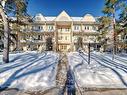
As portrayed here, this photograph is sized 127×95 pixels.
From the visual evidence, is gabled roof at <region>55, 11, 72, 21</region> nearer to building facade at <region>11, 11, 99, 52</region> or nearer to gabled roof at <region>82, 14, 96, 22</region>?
building facade at <region>11, 11, 99, 52</region>

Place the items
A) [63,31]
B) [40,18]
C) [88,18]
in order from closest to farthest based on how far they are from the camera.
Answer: [40,18] → [88,18] → [63,31]

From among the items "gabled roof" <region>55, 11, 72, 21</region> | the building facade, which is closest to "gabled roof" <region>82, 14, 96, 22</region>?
the building facade

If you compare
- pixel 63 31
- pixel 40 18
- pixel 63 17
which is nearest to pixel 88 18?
pixel 63 17

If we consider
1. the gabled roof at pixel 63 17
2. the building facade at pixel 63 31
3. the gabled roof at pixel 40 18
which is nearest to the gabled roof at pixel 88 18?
the building facade at pixel 63 31

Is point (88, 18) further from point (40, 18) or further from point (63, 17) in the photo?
point (40, 18)

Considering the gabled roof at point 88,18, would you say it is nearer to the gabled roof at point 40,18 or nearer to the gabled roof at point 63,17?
the gabled roof at point 63,17

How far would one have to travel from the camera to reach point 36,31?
210 ft

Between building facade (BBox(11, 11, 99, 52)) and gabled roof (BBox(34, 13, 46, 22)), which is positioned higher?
gabled roof (BBox(34, 13, 46, 22))

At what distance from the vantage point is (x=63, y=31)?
6675 centimetres

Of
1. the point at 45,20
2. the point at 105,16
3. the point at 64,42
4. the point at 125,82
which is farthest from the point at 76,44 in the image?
the point at 125,82

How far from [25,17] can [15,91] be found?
90.0 feet

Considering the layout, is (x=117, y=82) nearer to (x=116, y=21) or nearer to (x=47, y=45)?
(x=116, y=21)

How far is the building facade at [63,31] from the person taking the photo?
62406 mm

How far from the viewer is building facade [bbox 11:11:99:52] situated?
6241 cm
